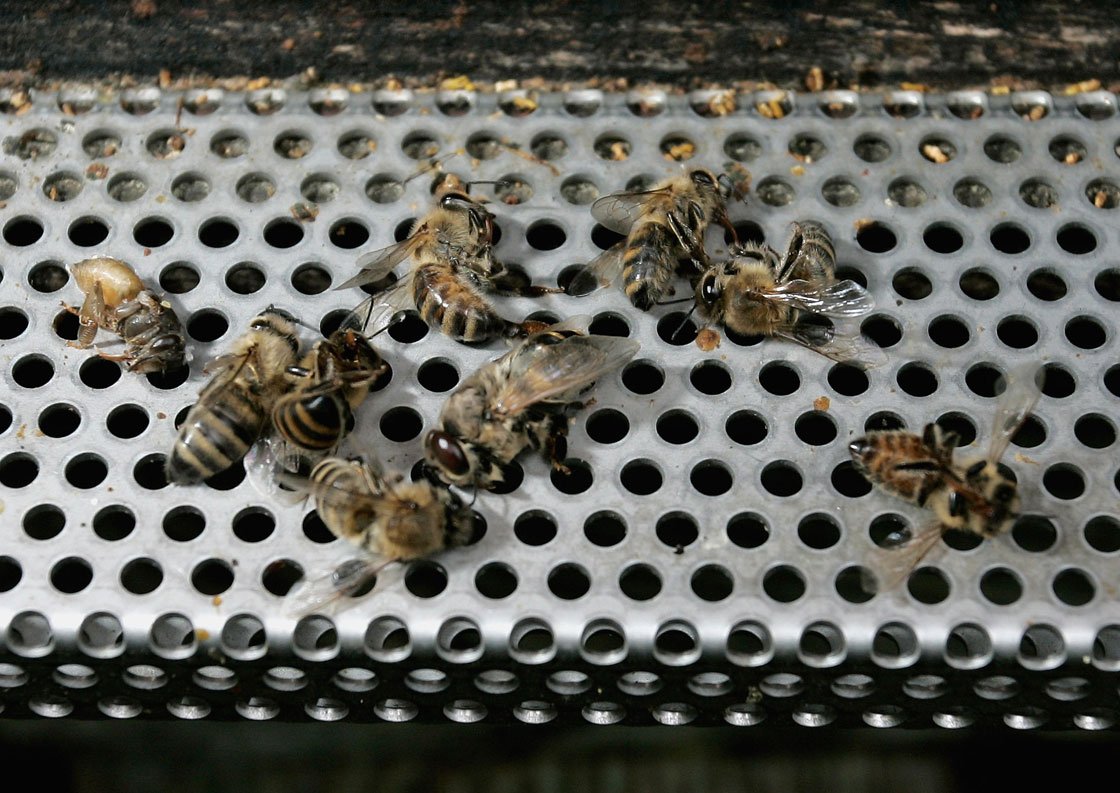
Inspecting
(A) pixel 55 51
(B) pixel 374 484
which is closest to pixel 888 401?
(B) pixel 374 484

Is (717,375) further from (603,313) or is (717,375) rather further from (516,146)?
(516,146)

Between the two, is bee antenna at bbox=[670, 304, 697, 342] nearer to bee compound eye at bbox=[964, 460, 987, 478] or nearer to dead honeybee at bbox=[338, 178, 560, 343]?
dead honeybee at bbox=[338, 178, 560, 343]

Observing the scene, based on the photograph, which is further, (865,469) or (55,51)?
(55,51)

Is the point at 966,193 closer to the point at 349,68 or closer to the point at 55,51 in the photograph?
the point at 349,68

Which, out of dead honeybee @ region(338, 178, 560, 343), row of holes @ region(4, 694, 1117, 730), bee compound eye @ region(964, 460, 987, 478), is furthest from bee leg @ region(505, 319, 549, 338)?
bee compound eye @ region(964, 460, 987, 478)

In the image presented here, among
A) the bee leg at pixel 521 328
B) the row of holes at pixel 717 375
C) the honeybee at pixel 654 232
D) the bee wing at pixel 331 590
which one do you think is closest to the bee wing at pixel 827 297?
the row of holes at pixel 717 375

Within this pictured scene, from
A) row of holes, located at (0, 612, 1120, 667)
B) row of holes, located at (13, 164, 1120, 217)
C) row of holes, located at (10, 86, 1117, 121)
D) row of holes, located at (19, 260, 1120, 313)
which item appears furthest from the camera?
row of holes, located at (10, 86, 1117, 121)

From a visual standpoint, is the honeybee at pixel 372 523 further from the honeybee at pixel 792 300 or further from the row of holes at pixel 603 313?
the honeybee at pixel 792 300
